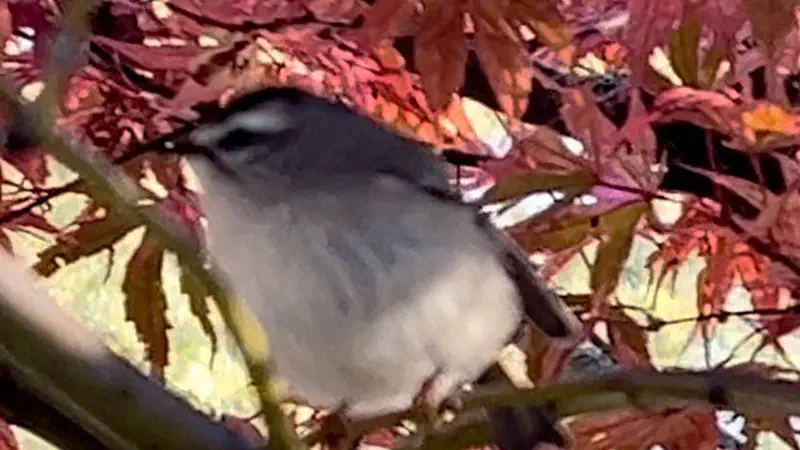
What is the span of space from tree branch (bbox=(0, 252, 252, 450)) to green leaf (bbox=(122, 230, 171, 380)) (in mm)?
336

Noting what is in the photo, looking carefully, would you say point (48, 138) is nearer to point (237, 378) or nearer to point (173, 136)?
point (173, 136)

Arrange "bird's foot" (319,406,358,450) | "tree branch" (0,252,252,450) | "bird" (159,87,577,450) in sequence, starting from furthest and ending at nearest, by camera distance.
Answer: "bird" (159,87,577,450)
"bird's foot" (319,406,358,450)
"tree branch" (0,252,252,450)

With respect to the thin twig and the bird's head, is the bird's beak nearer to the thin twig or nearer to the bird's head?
the bird's head

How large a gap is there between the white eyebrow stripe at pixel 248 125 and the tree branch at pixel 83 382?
1.01ft

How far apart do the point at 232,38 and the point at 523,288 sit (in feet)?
0.60

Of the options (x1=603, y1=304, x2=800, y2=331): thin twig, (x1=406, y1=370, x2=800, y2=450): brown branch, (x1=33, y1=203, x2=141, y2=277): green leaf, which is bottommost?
(x1=603, y1=304, x2=800, y2=331): thin twig

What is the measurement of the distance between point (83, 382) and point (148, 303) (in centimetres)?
37

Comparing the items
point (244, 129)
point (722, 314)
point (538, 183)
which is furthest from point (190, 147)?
point (722, 314)

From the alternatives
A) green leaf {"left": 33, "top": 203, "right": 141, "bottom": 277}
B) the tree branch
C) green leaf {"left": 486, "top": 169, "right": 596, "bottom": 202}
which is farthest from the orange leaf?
the tree branch

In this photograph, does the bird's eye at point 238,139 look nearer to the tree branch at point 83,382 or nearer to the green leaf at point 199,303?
the green leaf at point 199,303

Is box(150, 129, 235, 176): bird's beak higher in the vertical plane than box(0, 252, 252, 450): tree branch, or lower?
lower

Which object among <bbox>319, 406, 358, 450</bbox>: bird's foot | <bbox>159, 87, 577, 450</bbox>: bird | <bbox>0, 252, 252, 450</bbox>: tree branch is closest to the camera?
<bbox>0, 252, 252, 450</bbox>: tree branch

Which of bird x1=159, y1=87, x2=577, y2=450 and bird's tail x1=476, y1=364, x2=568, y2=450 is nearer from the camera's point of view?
bird's tail x1=476, y1=364, x2=568, y2=450

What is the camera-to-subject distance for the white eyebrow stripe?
0.61 meters
